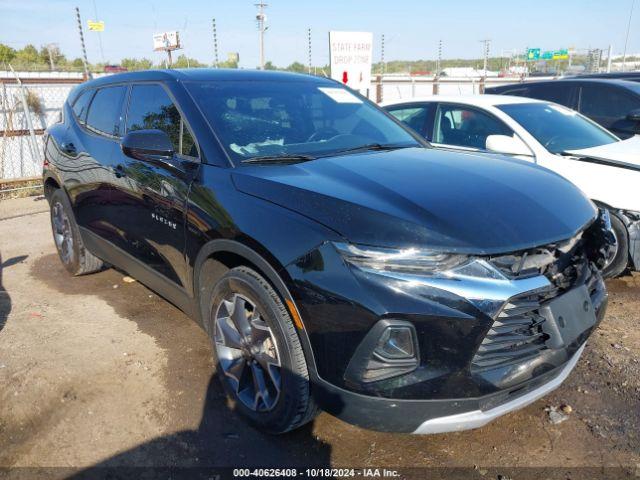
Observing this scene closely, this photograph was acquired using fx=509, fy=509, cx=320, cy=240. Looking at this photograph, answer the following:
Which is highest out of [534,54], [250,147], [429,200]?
[534,54]

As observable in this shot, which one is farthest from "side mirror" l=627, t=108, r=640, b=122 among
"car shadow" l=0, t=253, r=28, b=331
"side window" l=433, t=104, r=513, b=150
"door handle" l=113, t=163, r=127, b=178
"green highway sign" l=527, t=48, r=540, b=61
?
"green highway sign" l=527, t=48, r=540, b=61

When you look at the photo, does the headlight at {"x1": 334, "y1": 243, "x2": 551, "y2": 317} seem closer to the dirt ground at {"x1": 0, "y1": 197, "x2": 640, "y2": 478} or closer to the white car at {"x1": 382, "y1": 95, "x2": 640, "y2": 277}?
the dirt ground at {"x1": 0, "y1": 197, "x2": 640, "y2": 478}

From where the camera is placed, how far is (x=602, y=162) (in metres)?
4.40

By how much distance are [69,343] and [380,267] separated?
8.90 ft

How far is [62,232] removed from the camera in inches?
201

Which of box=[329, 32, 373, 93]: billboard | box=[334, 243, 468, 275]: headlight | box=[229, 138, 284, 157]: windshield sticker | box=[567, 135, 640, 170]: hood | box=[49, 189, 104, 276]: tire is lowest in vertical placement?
box=[49, 189, 104, 276]: tire

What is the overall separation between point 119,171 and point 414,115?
12.0 feet

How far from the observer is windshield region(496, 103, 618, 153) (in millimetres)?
4984

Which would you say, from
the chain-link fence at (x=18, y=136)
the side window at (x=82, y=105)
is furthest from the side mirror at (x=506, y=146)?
the chain-link fence at (x=18, y=136)

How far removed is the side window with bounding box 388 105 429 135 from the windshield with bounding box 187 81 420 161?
7.29ft

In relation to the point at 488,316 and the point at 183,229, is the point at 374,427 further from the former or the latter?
the point at 183,229

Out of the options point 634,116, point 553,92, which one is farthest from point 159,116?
point 553,92

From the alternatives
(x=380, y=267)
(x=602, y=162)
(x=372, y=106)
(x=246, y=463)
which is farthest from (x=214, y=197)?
(x=602, y=162)

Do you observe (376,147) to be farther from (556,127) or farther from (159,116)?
(556,127)
